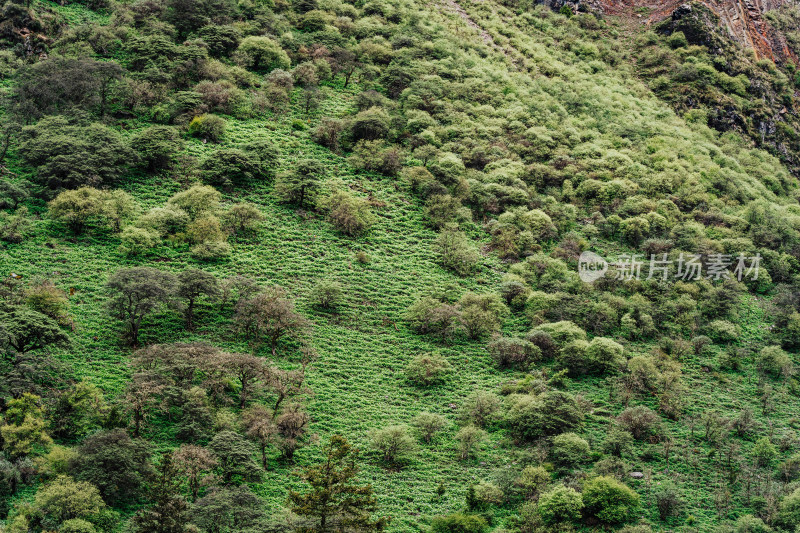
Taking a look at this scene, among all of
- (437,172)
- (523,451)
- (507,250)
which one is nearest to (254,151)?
(437,172)

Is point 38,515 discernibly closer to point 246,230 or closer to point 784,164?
point 246,230

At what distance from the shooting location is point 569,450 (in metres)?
Answer: 44.8

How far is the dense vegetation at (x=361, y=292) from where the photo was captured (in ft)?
132

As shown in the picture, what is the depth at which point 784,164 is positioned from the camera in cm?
9762

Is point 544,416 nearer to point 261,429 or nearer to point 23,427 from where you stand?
point 261,429

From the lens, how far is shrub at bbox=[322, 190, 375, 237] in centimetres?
6222

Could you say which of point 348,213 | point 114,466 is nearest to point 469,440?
point 114,466

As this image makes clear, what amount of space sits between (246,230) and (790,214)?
2278 inches

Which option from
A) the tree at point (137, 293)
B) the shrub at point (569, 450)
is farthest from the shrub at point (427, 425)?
the tree at point (137, 293)

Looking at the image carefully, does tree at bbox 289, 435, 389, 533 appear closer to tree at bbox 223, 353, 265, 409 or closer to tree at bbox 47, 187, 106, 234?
tree at bbox 223, 353, 265, 409

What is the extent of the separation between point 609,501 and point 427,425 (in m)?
11.8

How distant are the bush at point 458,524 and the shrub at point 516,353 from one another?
1601 centimetres

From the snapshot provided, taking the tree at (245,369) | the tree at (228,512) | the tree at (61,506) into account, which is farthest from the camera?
the tree at (245,369)

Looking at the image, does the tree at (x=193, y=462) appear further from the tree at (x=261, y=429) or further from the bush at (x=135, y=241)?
the bush at (x=135, y=241)
